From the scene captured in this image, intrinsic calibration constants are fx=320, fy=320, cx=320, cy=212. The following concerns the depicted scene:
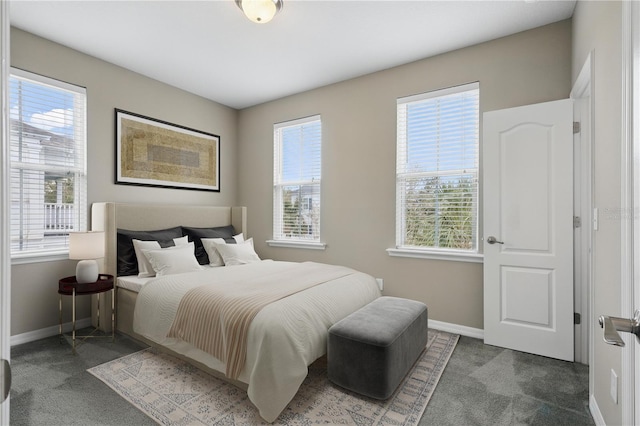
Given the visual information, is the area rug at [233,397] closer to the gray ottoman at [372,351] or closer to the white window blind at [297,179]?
the gray ottoman at [372,351]

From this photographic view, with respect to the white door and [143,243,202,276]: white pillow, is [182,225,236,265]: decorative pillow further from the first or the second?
the white door

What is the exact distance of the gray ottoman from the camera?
6.65 ft

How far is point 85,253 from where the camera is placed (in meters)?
2.90

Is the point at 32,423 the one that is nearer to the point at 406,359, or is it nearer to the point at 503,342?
the point at 406,359

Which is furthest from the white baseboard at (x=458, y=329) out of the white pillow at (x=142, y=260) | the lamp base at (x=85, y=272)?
the lamp base at (x=85, y=272)

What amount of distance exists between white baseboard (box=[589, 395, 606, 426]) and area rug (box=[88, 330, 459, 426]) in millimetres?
887

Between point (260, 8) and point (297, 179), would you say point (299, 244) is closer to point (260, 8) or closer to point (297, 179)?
point (297, 179)

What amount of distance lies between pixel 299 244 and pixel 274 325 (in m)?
A: 2.43

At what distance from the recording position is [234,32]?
3002 millimetres

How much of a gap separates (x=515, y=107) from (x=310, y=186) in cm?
249

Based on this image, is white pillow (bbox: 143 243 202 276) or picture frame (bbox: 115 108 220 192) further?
picture frame (bbox: 115 108 220 192)

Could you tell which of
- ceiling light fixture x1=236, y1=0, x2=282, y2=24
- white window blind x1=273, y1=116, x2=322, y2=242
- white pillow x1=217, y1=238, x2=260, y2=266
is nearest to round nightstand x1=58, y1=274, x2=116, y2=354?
white pillow x1=217, y1=238, x2=260, y2=266

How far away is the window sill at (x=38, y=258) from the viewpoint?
290cm

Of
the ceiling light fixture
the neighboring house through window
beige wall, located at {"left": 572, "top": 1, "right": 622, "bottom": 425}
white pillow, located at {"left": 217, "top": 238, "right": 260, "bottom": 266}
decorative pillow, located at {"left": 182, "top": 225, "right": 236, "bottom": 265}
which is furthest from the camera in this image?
the neighboring house through window
